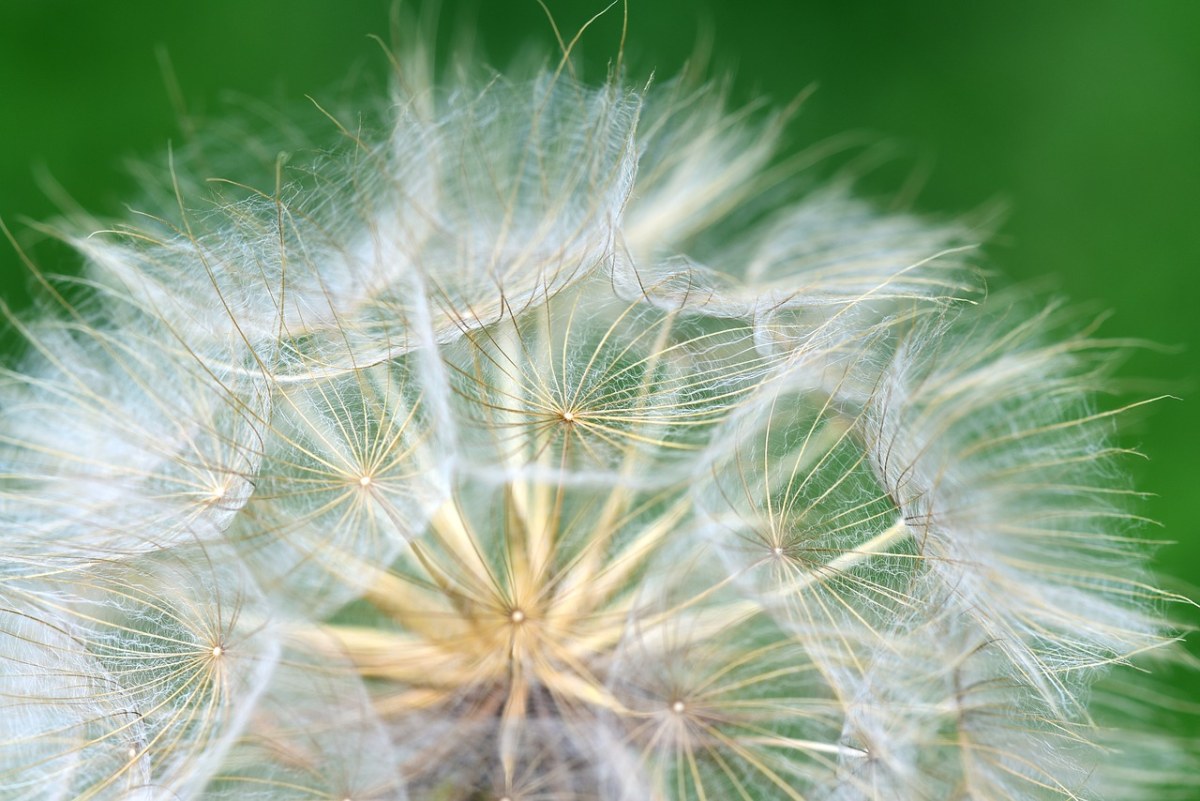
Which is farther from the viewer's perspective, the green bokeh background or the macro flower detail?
the green bokeh background

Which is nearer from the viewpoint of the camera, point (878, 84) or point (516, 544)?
point (516, 544)

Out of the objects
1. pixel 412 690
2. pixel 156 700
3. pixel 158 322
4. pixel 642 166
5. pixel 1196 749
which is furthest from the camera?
pixel 1196 749

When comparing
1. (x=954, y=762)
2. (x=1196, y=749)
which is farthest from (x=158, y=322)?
(x=1196, y=749)

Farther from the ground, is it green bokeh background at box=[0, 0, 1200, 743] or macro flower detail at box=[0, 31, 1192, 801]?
green bokeh background at box=[0, 0, 1200, 743]

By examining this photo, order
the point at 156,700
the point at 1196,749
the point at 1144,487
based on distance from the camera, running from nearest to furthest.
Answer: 1. the point at 156,700
2. the point at 1196,749
3. the point at 1144,487

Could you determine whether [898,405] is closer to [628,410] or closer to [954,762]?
[628,410]
